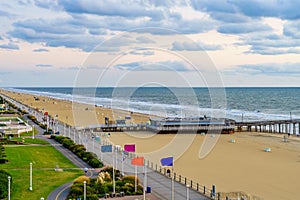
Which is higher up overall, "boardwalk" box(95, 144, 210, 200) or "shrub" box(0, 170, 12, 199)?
"shrub" box(0, 170, 12, 199)

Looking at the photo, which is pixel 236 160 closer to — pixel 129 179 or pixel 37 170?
pixel 129 179

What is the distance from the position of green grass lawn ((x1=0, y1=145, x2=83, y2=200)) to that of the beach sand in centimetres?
1047

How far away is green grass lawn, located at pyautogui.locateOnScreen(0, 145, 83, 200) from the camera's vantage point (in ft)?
99.8

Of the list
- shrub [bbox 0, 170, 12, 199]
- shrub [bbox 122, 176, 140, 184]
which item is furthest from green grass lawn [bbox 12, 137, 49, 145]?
shrub [bbox 122, 176, 140, 184]

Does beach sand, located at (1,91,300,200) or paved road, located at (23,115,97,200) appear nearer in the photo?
paved road, located at (23,115,97,200)

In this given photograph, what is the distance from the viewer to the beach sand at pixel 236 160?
115 feet

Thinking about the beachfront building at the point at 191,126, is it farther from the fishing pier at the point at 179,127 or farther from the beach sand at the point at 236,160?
the beach sand at the point at 236,160

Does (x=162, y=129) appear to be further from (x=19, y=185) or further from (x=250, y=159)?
(x=19, y=185)

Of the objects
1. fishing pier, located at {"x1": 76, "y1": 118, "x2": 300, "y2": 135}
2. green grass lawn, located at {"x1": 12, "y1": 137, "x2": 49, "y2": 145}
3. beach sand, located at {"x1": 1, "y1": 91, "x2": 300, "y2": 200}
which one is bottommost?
beach sand, located at {"x1": 1, "y1": 91, "x2": 300, "y2": 200}

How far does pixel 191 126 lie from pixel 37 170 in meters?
41.1

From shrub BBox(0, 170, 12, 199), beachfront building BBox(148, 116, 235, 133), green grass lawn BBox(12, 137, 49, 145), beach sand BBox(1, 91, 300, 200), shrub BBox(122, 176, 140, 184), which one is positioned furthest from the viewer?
beachfront building BBox(148, 116, 235, 133)

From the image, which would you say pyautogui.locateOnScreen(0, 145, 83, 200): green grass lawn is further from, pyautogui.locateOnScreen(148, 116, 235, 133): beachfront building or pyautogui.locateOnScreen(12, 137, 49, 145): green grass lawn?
pyautogui.locateOnScreen(148, 116, 235, 133): beachfront building

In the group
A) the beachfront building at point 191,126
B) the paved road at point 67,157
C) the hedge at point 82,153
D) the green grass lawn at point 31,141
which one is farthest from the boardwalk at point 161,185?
the beachfront building at point 191,126

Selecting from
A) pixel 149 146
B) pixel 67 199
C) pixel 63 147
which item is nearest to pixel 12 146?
pixel 63 147
